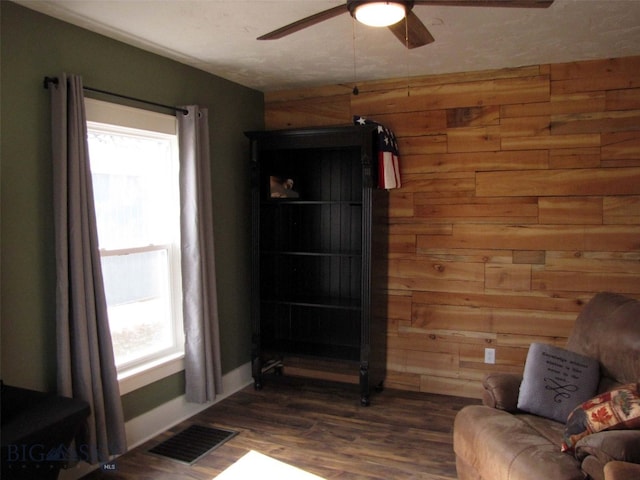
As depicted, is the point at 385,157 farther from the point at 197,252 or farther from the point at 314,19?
the point at 314,19

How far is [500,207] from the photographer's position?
378cm

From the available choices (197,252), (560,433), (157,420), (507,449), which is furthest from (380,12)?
(157,420)

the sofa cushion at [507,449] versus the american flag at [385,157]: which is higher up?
the american flag at [385,157]

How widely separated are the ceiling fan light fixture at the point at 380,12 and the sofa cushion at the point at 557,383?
1.82 meters

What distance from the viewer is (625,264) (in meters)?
3.50

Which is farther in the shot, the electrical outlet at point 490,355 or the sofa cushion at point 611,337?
the electrical outlet at point 490,355

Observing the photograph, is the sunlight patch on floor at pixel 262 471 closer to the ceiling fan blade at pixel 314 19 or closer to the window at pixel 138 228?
the window at pixel 138 228

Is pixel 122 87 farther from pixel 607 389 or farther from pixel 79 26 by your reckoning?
pixel 607 389

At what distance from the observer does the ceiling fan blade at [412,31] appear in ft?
6.74

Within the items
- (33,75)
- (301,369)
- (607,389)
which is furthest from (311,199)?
(607,389)

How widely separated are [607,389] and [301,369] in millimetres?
2570

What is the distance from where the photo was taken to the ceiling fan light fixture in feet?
5.98

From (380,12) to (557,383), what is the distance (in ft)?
6.34

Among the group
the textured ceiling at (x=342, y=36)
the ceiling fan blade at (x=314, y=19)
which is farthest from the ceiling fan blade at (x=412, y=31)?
the textured ceiling at (x=342, y=36)
